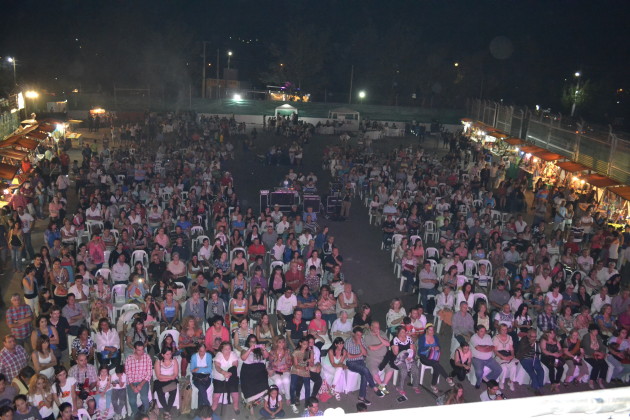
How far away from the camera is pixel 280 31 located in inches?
3081

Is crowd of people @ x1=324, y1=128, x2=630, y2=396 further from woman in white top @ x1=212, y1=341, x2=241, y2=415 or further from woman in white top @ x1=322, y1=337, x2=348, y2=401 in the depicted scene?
woman in white top @ x1=212, y1=341, x2=241, y2=415

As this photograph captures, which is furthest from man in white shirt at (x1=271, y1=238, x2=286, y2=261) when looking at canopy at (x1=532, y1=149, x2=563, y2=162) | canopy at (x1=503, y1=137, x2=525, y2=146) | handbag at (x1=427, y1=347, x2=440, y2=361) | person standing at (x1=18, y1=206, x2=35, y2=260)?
canopy at (x1=503, y1=137, x2=525, y2=146)

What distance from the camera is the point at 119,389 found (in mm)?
6180

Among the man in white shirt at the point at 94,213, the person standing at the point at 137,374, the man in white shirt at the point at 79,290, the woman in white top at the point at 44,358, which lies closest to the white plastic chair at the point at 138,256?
the man in white shirt at the point at 79,290

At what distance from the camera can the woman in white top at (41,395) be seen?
557 centimetres

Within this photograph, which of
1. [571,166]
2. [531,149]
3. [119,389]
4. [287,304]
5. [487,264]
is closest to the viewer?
[119,389]

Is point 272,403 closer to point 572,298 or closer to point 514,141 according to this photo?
point 572,298

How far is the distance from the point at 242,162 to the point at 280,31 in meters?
59.0

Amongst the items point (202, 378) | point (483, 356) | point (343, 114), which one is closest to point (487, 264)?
point (483, 356)

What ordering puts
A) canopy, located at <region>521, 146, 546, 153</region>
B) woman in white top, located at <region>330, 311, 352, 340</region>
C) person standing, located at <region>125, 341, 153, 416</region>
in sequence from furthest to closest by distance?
canopy, located at <region>521, 146, 546, 153</region>
woman in white top, located at <region>330, 311, 352, 340</region>
person standing, located at <region>125, 341, 153, 416</region>

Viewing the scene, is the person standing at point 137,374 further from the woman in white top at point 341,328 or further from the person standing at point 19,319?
the woman in white top at point 341,328

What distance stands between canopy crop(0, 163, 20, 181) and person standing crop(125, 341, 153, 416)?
8636mm

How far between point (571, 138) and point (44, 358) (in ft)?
62.6

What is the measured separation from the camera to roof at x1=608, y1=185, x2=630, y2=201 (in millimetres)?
14281
